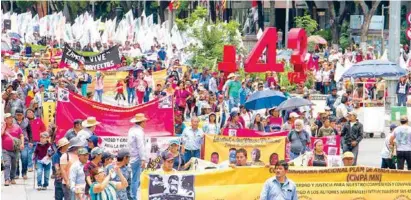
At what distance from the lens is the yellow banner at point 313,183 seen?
17.5 m

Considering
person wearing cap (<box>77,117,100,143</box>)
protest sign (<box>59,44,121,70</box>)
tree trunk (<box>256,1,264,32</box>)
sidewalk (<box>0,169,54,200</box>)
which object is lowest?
tree trunk (<box>256,1,264,32</box>)

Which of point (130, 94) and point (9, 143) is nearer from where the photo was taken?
point (9, 143)

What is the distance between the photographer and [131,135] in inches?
781

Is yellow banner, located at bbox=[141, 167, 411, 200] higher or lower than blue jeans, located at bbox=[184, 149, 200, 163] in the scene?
higher

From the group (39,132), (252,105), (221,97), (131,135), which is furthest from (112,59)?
(131,135)

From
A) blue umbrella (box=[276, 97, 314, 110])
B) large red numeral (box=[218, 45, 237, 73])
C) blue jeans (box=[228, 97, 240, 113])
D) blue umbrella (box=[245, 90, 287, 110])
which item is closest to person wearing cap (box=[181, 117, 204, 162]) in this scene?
blue umbrella (box=[276, 97, 314, 110])

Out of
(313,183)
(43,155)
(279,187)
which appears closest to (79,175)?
(279,187)

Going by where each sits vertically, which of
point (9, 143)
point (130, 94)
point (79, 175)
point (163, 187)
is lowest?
point (130, 94)

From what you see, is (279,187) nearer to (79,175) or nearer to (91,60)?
(79,175)

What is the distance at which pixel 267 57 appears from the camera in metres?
34.1

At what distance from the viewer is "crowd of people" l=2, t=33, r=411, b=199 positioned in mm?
16250

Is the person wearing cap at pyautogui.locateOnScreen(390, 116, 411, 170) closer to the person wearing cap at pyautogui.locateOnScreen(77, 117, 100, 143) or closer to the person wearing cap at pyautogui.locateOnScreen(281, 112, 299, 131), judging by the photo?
the person wearing cap at pyautogui.locateOnScreen(281, 112, 299, 131)

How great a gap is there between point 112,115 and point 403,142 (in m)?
4.81

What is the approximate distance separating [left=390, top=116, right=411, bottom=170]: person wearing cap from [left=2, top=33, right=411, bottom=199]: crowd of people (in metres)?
0.01
